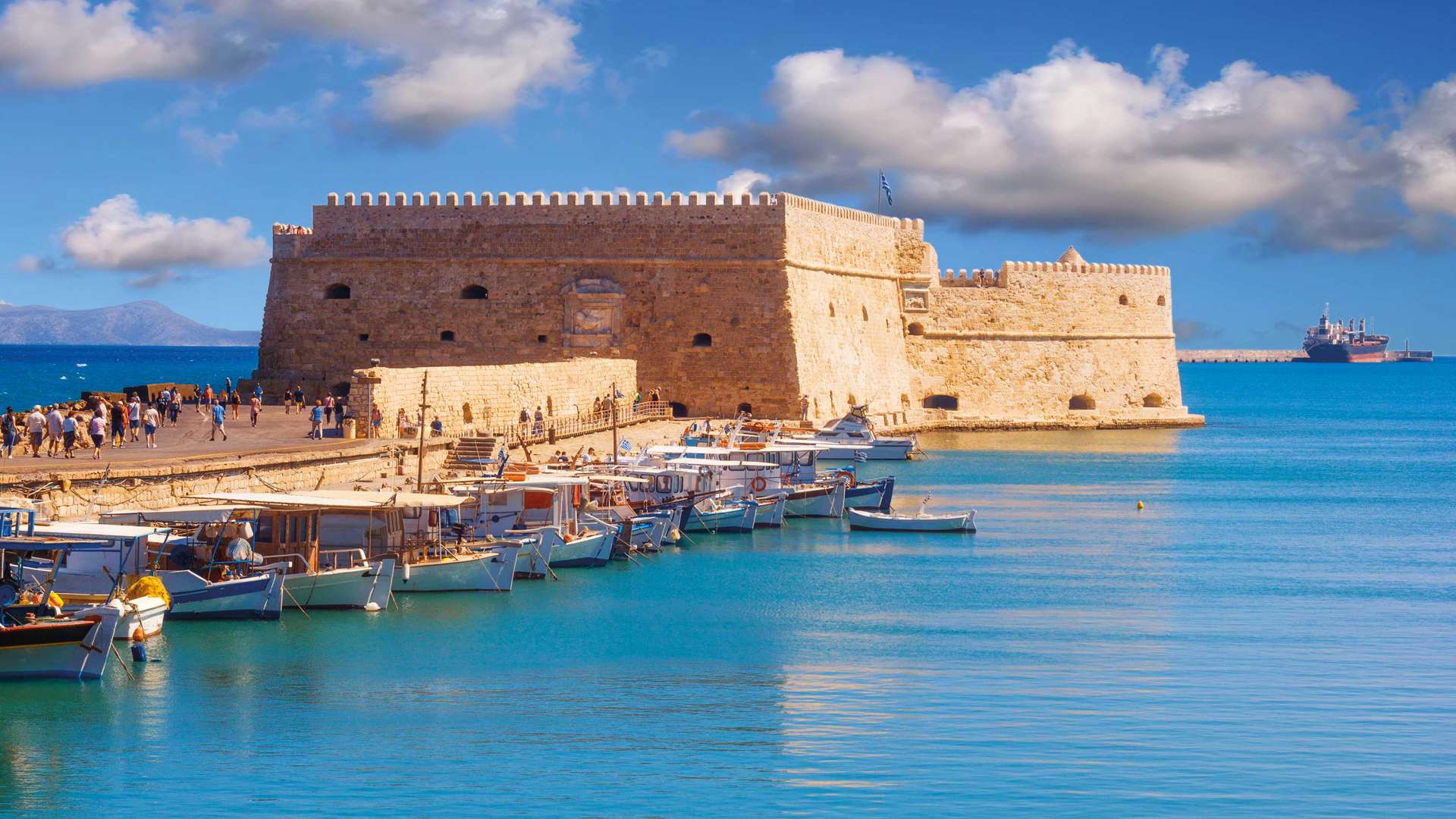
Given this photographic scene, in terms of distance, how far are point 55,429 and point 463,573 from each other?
672 centimetres

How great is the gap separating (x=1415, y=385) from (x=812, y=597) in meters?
110

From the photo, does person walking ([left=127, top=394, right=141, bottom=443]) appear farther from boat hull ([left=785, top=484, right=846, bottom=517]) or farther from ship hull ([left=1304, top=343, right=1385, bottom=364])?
ship hull ([left=1304, top=343, right=1385, bottom=364])

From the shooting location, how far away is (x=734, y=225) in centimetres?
3697

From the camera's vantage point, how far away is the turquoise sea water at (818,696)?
12328 mm

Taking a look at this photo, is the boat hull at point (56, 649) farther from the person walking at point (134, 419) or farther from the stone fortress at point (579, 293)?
the stone fortress at point (579, 293)

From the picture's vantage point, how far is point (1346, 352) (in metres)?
177

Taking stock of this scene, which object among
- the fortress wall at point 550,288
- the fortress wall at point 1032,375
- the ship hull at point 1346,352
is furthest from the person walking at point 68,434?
the ship hull at point 1346,352

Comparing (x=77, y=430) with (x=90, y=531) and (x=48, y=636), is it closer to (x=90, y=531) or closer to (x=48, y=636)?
(x=90, y=531)

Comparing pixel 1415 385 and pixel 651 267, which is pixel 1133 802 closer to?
pixel 651 267

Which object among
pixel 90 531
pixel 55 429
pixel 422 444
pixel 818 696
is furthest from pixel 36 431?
pixel 818 696

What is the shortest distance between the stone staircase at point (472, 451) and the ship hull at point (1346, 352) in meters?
163

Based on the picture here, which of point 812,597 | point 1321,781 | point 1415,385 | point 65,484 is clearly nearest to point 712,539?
point 812,597

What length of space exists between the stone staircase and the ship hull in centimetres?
16306

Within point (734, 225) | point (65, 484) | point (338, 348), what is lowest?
point (65, 484)
